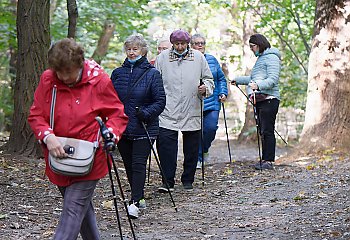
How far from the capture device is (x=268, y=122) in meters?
9.92

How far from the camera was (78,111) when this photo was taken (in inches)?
170

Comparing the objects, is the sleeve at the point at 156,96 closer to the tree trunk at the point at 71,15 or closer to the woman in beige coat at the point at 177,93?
the woman in beige coat at the point at 177,93

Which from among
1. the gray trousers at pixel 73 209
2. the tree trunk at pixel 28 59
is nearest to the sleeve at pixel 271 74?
the tree trunk at pixel 28 59

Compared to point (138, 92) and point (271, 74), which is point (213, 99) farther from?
point (138, 92)

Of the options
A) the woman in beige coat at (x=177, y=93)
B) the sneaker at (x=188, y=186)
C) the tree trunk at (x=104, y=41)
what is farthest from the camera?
the tree trunk at (x=104, y=41)

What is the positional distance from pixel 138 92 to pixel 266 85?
3148mm

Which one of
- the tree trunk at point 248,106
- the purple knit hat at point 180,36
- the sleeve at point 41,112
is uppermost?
the purple knit hat at point 180,36

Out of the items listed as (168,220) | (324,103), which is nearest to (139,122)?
(168,220)

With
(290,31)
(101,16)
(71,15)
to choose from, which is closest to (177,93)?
(71,15)

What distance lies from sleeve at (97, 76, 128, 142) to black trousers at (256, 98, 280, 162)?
5.60 metres

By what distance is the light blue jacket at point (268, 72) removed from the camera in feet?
31.8

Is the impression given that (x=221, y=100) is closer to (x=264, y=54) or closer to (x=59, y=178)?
(x=264, y=54)

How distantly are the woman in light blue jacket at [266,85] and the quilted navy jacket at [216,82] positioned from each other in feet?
1.30

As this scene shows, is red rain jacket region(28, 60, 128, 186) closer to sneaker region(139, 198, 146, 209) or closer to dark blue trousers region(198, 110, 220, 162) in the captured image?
sneaker region(139, 198, 146, 209)
